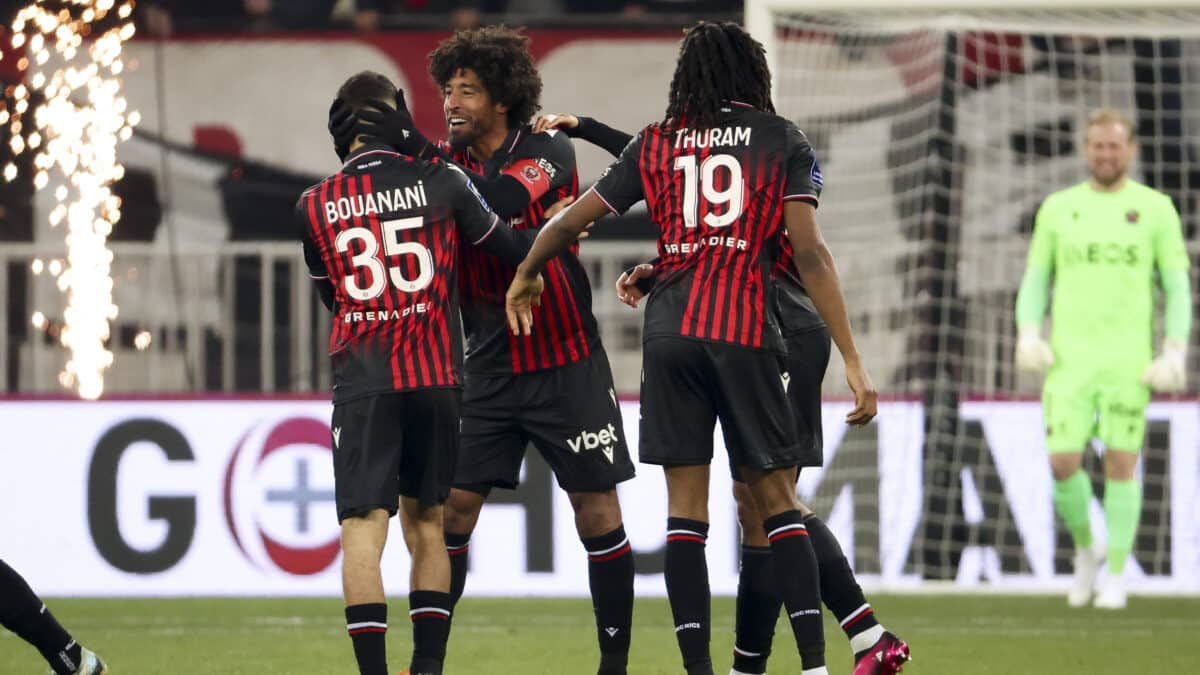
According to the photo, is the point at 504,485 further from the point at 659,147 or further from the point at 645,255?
the point at 645,255

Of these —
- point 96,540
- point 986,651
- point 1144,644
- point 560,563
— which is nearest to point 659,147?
point 986,651

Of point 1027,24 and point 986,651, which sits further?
point 1027,24

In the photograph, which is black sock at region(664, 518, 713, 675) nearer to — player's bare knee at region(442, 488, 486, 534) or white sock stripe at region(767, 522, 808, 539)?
white sock stripe at region(767, 522, 808, 539)

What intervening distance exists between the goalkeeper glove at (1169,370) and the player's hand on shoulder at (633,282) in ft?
11.5

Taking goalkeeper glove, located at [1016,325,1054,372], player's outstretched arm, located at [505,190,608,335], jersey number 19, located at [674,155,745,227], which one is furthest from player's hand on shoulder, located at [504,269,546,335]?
goalkeeper glove, located at [1016,325,1054,372]

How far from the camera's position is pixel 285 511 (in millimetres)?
9250

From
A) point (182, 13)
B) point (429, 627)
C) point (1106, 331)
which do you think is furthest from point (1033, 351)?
point (182, 13)

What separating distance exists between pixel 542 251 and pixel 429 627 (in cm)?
101

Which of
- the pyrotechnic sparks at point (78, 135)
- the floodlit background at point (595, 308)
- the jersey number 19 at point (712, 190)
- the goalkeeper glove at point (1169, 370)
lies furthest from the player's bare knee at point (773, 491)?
the pyrotechnic sparks at point (78, 135)

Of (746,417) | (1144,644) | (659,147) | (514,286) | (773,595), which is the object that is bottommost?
(1144,644)

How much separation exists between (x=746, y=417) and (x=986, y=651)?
2398mm

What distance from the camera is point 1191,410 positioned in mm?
9289

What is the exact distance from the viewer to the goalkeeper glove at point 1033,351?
8234 millimetres

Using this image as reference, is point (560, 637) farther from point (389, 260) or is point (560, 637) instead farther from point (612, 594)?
point (389, 260)
